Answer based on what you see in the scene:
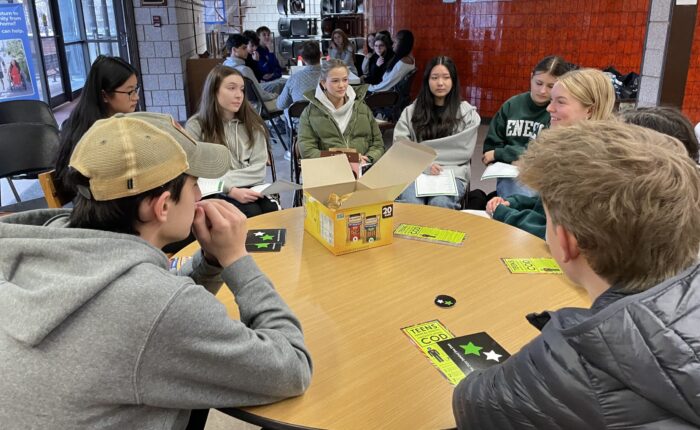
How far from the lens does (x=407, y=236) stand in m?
1.92

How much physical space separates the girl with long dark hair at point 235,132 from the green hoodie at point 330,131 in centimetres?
34

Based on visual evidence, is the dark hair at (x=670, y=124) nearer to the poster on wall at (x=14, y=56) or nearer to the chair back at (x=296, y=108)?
the chair back at (x=296, y=108)

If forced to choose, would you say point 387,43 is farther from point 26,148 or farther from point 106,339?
point 106,339

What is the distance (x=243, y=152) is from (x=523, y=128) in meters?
1.64

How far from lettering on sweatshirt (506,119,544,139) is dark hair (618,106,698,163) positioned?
124cm

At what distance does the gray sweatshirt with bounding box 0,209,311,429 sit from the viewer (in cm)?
85

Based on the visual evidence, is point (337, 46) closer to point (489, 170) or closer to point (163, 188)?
point (489, 170)

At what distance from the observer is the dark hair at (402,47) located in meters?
6.71

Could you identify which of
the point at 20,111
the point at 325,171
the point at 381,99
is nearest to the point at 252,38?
the point at 381,99

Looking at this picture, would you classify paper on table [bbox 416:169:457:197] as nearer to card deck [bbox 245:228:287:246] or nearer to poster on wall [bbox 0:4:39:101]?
card deck [bbox 245:228:287:246]

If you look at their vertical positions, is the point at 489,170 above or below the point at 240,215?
below

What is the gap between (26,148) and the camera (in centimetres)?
292

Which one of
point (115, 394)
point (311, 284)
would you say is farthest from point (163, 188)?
point (311, 284)

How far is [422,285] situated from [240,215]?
585mm
